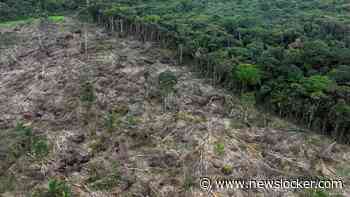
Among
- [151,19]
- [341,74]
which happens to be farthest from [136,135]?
[151,19]

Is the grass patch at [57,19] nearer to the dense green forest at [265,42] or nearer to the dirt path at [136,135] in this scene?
the dense green forest at [265,42]

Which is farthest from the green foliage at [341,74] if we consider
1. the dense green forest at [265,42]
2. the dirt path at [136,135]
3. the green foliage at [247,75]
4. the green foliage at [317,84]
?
the green foliage at [247,75]

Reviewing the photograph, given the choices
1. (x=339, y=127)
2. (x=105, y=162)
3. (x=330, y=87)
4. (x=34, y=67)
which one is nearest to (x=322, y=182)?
(x=339, y=127)

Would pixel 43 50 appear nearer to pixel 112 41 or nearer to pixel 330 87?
pixel 112 41

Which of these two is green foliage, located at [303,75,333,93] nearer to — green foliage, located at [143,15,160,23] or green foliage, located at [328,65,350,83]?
green foliage, located at [328,65,350,83]

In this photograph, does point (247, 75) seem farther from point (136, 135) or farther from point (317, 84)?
point (136, 135)
